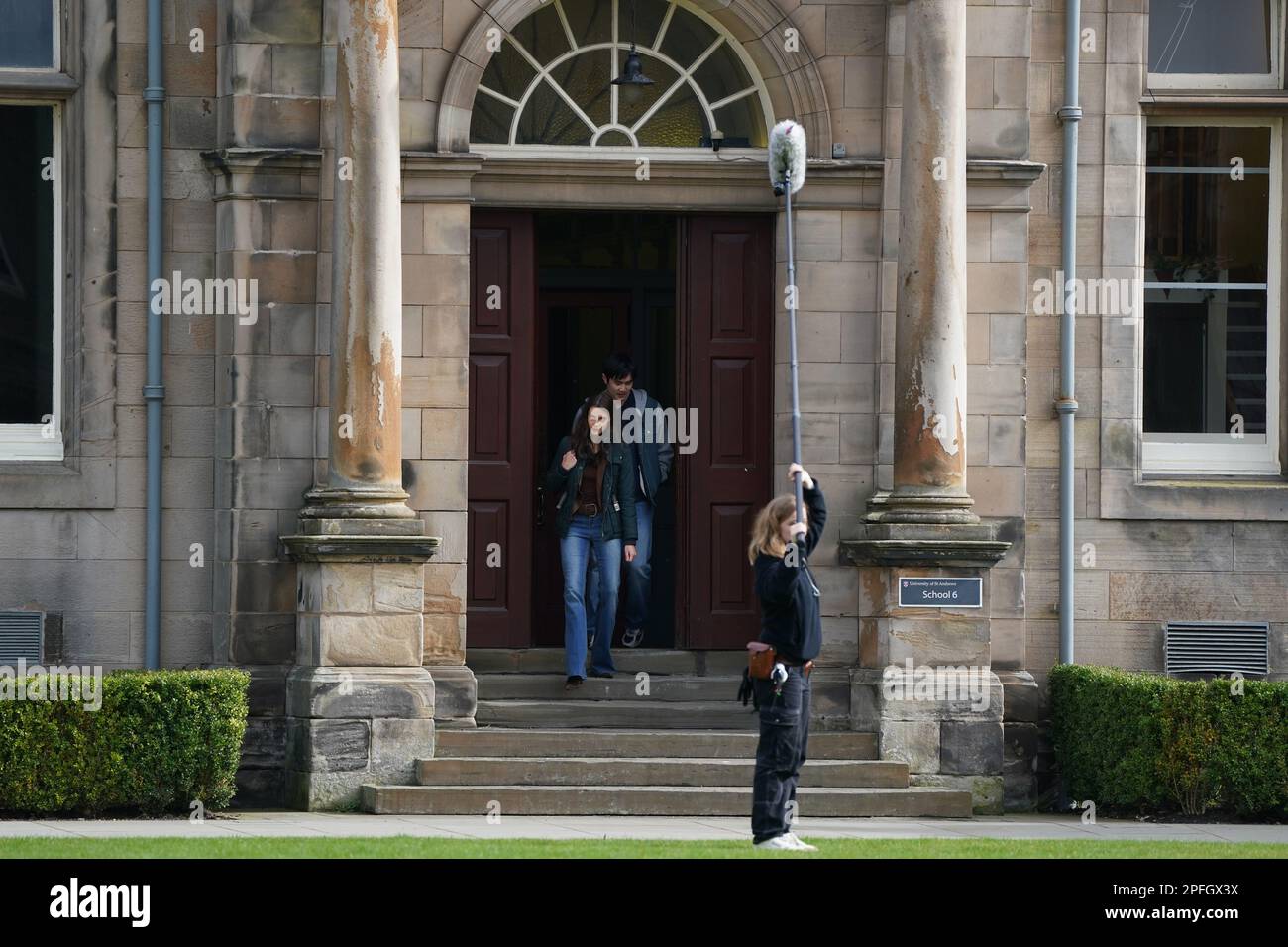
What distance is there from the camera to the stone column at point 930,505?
13336mm

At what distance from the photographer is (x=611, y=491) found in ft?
46.4

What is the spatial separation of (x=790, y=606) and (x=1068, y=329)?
16.6 feet

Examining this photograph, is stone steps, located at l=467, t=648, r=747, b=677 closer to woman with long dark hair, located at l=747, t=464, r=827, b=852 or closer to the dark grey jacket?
the dark grey jacket

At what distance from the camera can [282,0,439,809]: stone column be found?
13.0 metres

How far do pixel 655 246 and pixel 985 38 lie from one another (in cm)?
307

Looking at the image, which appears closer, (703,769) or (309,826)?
(309,826)

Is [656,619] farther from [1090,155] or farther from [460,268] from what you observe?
[1090,155]

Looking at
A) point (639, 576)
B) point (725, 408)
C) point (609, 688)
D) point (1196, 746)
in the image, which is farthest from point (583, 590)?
point (1196, 746)

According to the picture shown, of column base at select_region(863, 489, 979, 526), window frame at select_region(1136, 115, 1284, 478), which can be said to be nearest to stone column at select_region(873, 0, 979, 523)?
column base at select_region(863, 489, 979, 526)

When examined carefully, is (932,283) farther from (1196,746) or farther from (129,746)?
(129,746)

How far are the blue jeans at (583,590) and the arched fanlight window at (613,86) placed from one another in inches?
108

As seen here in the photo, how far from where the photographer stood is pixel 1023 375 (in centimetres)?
1412

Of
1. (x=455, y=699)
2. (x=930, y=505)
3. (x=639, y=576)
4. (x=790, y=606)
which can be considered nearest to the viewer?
(x=790, y=606)

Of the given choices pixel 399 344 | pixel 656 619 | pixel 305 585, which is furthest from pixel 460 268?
pixel 656 619
